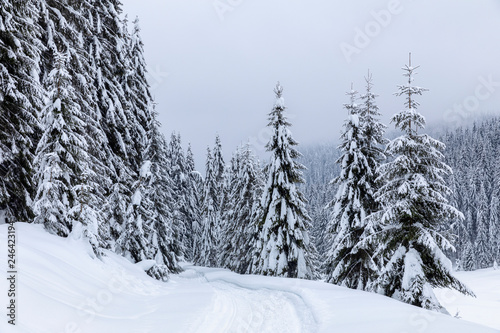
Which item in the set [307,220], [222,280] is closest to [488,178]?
[307,220]

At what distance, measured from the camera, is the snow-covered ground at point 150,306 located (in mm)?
6398

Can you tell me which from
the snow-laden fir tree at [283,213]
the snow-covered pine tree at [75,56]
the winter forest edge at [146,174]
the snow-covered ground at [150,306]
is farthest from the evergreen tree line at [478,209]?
the snow-covered pine tree at [75,56]

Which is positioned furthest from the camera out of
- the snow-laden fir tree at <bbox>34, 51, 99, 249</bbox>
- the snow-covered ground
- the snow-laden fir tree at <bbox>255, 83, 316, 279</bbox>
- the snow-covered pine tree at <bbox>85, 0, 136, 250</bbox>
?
the snow-laden fir tree at <bbox>255, 83, 316, 279</bbox>

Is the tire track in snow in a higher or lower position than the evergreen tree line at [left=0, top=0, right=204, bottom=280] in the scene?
lower

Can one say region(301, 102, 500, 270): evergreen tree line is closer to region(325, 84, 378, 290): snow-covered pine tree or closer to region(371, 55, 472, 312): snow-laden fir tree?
region(325, 84, 378, 290): snow-covered pine tree

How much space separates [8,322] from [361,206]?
609 inches

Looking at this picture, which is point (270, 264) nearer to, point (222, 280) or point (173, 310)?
point (222, 280)

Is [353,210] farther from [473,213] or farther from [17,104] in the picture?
[473,213]

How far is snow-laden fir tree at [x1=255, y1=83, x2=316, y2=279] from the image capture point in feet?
65.7

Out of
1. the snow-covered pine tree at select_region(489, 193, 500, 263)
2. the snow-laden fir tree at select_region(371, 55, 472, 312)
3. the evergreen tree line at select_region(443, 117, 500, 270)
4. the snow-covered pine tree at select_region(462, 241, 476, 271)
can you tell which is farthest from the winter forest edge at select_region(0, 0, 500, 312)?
the snow-covered pine tree at select_region(489, 193, 500, 263)

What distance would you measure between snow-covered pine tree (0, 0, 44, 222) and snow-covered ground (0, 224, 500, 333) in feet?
7.77

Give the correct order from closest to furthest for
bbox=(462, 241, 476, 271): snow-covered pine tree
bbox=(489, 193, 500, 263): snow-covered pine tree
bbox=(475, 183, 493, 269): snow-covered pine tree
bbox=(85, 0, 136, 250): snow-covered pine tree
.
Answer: bbox=(85, 0, 136, 250): snow-covered pine tree < bbox=(489, 193, 500, 263): snow-covered pine tree < bbox=(475, 183, 493, 269): snow-covered pine tree < bbox=(462, 241, 476, 271): snow-covered pine tree

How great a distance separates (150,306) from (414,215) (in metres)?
9.58

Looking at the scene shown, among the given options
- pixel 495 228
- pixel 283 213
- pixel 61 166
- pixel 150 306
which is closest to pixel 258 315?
pixel 150 306
